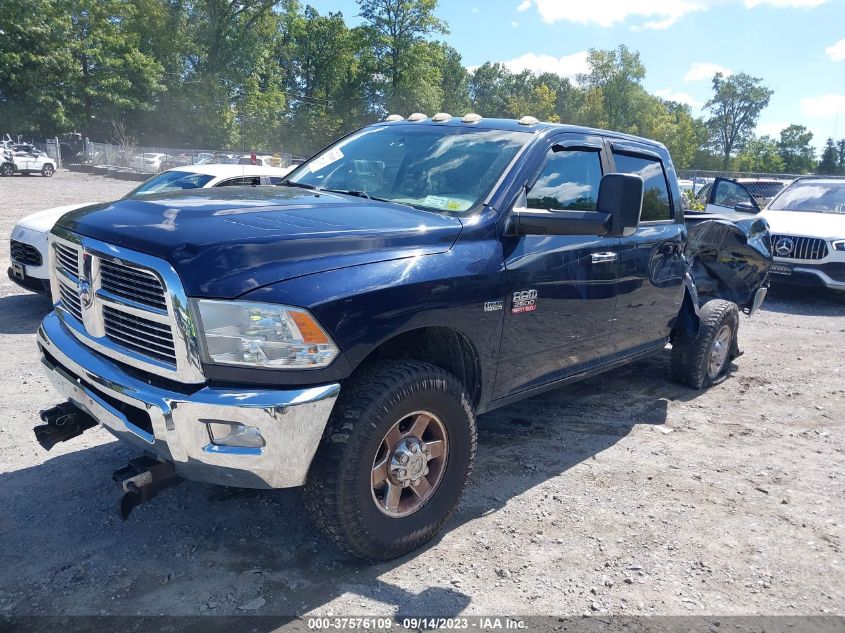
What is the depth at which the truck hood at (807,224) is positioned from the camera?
9.98 metres

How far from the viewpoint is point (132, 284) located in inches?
107

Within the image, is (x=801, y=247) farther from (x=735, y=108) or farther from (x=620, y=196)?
(x=735, y=108)

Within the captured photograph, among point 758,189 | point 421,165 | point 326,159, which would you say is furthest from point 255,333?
point 758,189

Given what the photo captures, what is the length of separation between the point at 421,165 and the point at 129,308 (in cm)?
187

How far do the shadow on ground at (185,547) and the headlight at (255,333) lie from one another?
1.07 metres

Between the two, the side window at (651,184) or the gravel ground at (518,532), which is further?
the side window at (651,184)

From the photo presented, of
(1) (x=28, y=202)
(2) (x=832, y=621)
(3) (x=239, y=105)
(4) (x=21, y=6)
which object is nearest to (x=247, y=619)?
(2) (x=832, y=621)

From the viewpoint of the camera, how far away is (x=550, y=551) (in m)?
3.26

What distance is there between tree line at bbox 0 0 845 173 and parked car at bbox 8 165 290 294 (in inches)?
1476

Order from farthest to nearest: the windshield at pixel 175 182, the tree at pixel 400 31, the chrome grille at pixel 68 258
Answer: the tree at pixel 400 31 < the windshield at pixel 175 182 < the chrome grille at pixel 68 258

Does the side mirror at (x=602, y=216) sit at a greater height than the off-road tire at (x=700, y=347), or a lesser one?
greater

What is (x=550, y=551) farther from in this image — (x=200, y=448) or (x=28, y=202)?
(x=28, y=202)

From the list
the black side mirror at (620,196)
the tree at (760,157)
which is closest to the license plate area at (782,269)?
the black side mirror at (620,196)

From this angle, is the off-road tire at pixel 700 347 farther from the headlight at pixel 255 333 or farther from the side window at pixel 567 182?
the headlight at pixel 255 333
